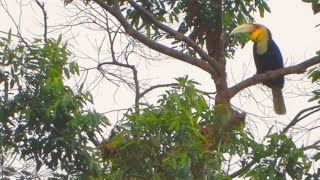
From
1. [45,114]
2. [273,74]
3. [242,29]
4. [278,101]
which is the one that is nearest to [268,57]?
[278,101]

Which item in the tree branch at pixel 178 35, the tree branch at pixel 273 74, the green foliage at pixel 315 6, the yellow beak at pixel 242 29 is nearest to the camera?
the green foliage at pixel 315 6

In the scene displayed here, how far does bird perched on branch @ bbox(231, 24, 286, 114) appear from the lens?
24.0ft

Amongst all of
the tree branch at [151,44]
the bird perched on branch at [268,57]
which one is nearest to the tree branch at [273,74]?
the tree branch at [151,44]

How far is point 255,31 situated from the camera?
7289mm

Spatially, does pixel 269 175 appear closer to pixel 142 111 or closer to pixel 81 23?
pixel 142 111

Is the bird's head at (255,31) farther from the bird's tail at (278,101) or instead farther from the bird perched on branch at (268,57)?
the bird's tail at (278,101)

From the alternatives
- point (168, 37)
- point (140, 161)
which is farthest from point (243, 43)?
point (140, 161)

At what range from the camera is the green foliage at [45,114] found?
479cm

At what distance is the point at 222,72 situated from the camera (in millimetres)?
6367

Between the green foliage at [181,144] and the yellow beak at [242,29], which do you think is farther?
the yellow beak at [242,29]

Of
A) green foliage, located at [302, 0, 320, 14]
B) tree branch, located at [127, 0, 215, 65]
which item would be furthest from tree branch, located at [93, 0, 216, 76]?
green foliage, located at [302, 0, 320, 14]

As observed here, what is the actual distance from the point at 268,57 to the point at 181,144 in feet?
11.4

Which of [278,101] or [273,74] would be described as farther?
[278,101]

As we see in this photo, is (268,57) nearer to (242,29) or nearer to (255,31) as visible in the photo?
(255,31)
